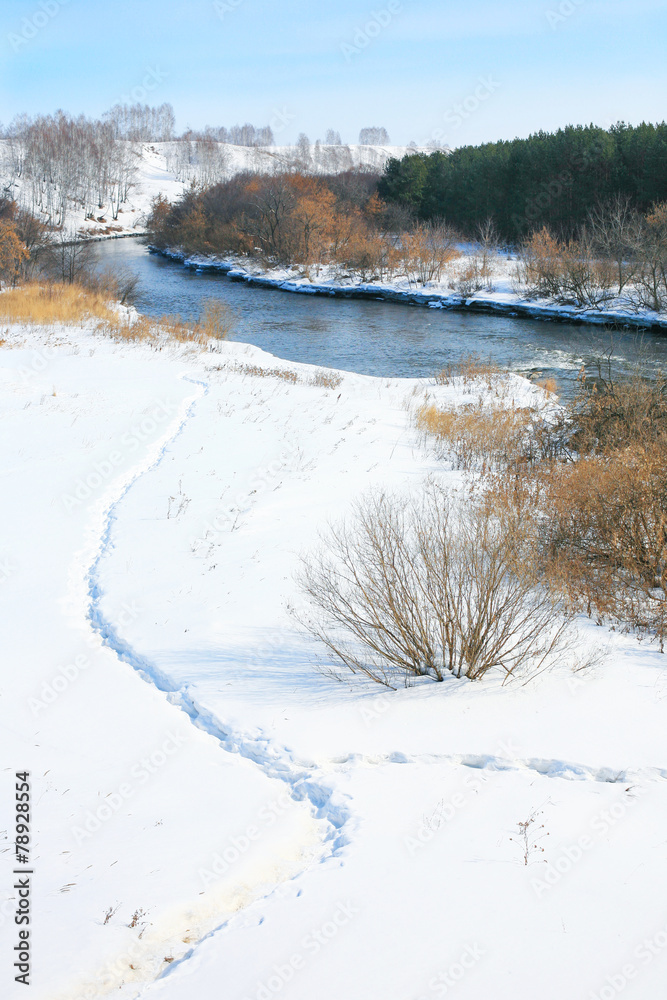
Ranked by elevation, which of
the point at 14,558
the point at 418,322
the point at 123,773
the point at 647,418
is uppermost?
the point at 418,322

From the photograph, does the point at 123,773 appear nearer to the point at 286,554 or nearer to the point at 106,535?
the point at 286,554

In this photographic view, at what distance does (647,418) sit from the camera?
39.2 ft

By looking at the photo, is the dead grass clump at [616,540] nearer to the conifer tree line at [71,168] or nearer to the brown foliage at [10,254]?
the brown foliage at [10,254]

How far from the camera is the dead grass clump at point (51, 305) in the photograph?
76.9 ft

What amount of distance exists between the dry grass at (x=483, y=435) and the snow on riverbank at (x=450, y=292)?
704 inches

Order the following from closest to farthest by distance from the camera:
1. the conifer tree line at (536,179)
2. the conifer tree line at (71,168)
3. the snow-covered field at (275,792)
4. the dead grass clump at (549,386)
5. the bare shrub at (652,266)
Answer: the snow-covered field at (275,792) < the dead grass clump at (549,386) < the bare shrub at (652,266) < the conifer tree line at (536,179) < the conifer tree line at (71,168)

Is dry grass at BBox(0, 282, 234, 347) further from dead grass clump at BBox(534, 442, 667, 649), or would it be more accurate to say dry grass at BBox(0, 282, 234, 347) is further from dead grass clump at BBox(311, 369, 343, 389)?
dead grass clump at BBox(534, 442, 667, 649)

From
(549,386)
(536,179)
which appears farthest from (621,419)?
(536,179)

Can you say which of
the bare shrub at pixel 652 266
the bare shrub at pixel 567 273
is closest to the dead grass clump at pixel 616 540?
the bare shrub at pixel 652 266

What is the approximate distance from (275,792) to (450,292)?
37677 millimetres

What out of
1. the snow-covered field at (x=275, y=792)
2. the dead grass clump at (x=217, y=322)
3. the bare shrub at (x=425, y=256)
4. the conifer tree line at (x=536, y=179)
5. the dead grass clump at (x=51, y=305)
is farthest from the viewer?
the conifer tree line at (x=536, y=179)

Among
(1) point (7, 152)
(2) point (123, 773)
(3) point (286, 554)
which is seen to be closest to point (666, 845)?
(2) point (123, 773)

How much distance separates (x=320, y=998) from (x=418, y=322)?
3249 centimetres

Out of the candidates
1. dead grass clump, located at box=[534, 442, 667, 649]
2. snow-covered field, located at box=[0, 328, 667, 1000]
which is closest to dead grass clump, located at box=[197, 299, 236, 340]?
snow-covered field, located at box=[0, 328, 667, 1000]
